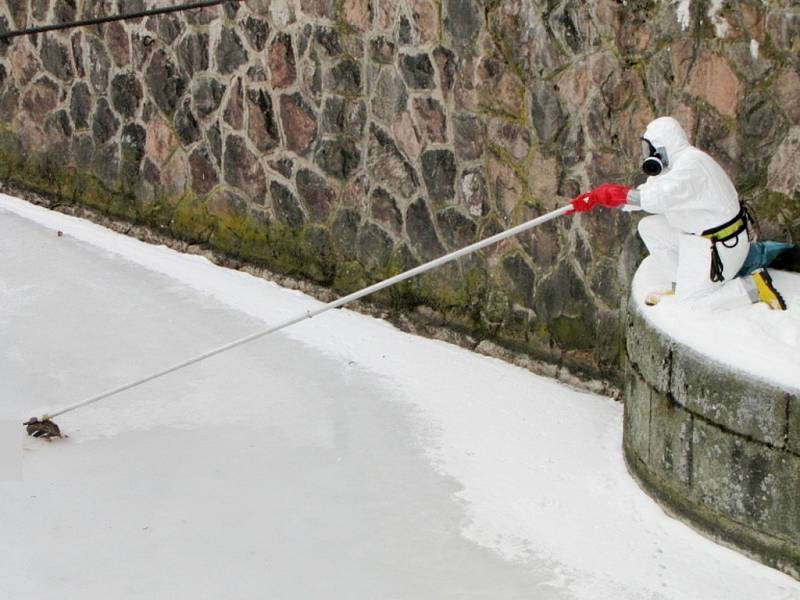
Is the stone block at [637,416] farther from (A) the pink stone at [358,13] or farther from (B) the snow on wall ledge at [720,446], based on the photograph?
(A) the pink stone at [358,13]

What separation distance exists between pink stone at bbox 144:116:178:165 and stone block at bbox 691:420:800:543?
4381mm

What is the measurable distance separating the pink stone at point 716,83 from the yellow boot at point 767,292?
32.0 inches

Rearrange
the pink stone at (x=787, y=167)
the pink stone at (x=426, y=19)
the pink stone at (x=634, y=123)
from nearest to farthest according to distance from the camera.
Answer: the pink stone at (x=787, y=167) < the pink stone at (x=634, y=123) < the pink stone at (x=426, y=19)

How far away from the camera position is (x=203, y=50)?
26.5ft

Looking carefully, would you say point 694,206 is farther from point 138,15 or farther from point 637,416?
point 138,15

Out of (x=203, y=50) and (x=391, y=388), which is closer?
(x=391, y=388)

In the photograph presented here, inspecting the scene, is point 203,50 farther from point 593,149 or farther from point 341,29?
point 593,149

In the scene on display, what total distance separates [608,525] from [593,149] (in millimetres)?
1814

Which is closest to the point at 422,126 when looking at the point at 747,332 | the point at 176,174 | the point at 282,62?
the point at 282,62

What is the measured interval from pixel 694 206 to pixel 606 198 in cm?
34

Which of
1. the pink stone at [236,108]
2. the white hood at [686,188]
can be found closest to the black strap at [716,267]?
the white hood at [686,188]

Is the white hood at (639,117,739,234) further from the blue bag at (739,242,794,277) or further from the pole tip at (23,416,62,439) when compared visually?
the pole tip at (23,416,62,439)

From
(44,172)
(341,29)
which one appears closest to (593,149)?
(341,29)

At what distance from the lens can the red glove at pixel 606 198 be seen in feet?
17.7
